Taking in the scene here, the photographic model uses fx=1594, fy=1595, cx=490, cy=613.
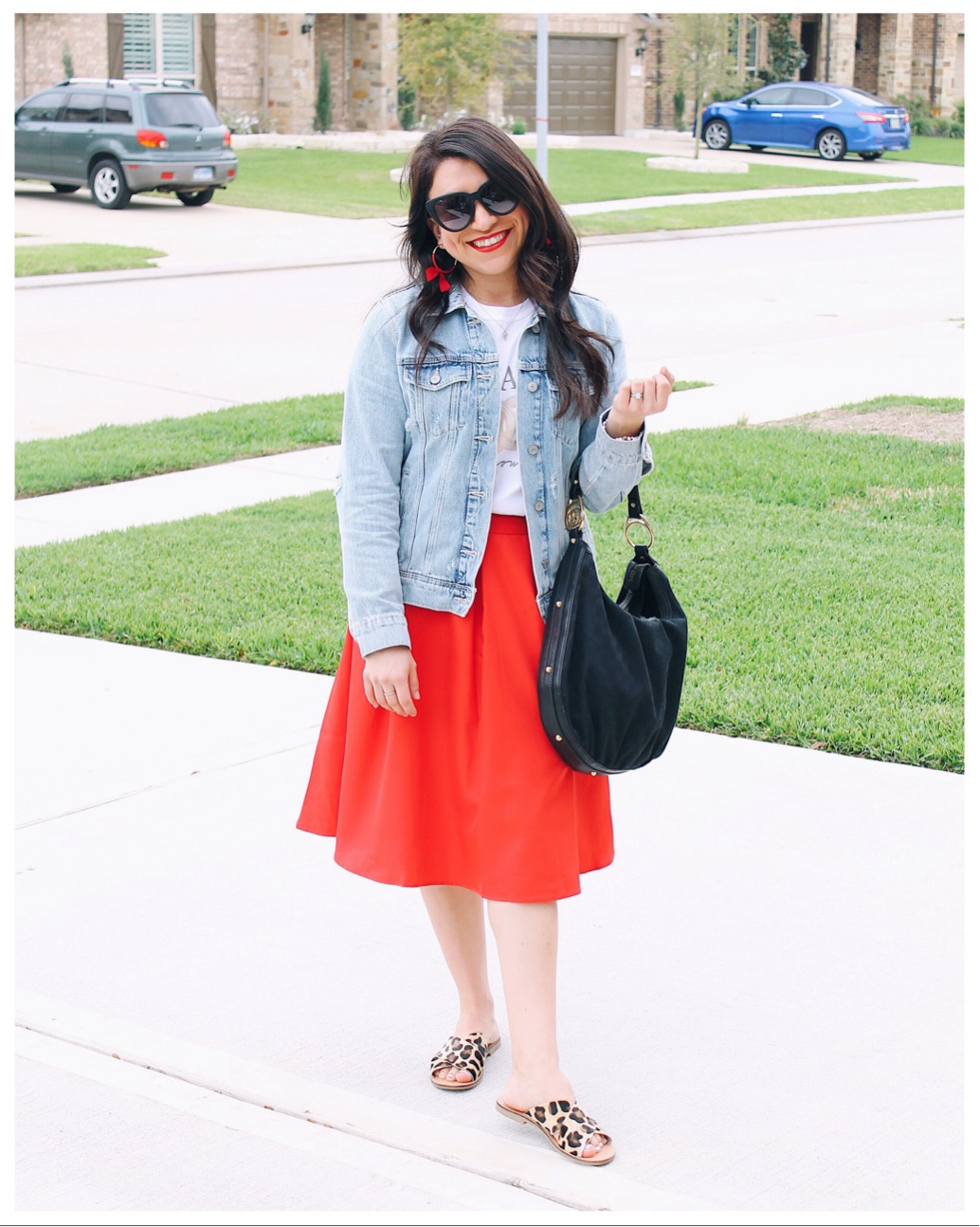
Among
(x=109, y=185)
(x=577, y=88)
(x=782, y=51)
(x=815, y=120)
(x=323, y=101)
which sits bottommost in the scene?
(x=109, y=185)

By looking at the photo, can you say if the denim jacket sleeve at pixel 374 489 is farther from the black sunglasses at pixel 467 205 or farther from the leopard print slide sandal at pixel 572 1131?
the leopard print slide sandal at pixel 572 1131

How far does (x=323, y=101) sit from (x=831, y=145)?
12.1 m

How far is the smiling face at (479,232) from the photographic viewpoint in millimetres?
2918

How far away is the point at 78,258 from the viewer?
1817 centimetres

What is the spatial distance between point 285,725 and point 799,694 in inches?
67.2

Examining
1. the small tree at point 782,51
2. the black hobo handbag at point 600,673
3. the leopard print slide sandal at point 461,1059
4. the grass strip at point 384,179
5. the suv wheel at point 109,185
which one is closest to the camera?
the black hobo handbag at point 600,673

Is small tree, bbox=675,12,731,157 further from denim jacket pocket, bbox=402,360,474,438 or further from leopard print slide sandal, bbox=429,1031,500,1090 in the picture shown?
leopard print slide sandal, bbox=429,1031,500,1090

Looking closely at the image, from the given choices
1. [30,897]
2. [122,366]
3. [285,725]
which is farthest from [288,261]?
[30,897]

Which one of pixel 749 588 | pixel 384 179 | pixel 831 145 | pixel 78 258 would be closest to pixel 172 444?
pixel 749 588

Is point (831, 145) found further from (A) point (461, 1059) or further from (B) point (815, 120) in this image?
(A) point (461, 1059)

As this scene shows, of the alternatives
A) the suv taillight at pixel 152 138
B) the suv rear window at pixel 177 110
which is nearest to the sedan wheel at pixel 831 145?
the suv rear window at pixel 177 110

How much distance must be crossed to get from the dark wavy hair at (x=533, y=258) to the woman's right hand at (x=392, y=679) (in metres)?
0.55

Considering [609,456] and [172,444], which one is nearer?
[609,456]

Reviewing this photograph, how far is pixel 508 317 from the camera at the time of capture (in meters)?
3.04
